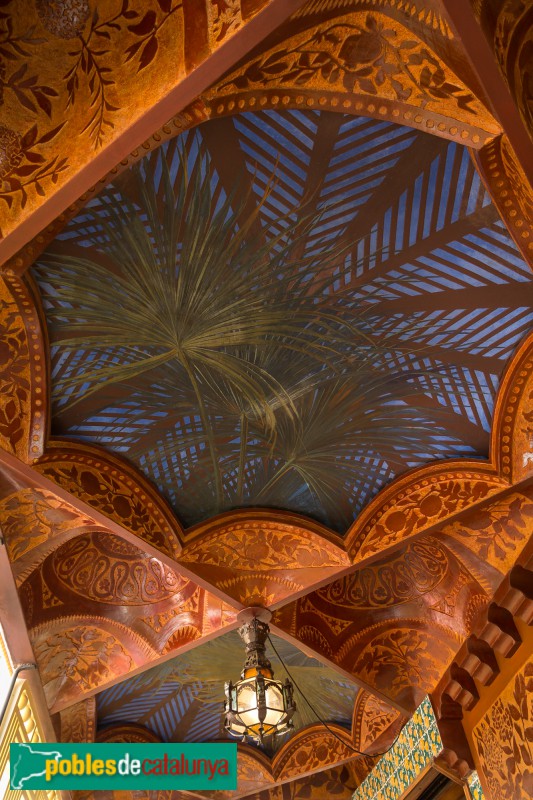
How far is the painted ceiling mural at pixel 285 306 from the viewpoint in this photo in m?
3.96

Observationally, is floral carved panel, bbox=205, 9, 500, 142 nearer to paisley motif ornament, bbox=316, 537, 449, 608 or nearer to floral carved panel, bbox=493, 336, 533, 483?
floral carved panel, bbox=493, 336, 533, 483

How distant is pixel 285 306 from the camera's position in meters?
4.51

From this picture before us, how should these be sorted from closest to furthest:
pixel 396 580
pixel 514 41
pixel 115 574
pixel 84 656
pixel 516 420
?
pixel 514 41 < pixel 516 420 < pixel 115 574 < pixel 84 656 < pixel 396 580

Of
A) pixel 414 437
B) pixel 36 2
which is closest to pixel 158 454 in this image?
pixel 414 437

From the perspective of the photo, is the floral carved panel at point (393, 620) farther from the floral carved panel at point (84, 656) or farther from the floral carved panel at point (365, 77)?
the floral carved panel at point (365, 77)

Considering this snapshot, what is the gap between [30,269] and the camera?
4156 millimetres

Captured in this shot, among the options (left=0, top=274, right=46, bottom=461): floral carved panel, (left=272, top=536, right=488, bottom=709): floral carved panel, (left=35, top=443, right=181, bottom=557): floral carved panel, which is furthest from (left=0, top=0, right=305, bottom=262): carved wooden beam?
(left=272, top=536, right=488, bottom=709): floral carved panel

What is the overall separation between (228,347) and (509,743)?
3576mm

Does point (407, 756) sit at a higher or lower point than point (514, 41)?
lower

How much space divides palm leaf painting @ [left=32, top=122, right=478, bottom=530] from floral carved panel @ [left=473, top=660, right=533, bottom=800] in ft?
5.93

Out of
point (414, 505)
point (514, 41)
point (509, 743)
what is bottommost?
point (509, 743)

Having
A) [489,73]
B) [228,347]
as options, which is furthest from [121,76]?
[228,347]

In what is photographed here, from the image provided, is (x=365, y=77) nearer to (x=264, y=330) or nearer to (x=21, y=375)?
(x=264, y=330)

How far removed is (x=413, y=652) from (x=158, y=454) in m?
3.18
